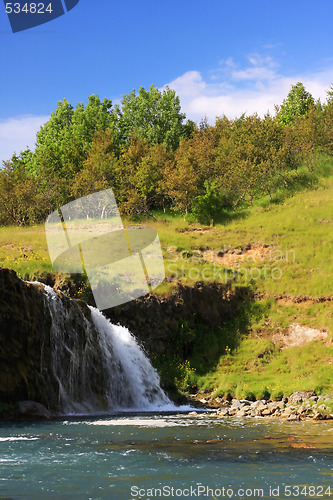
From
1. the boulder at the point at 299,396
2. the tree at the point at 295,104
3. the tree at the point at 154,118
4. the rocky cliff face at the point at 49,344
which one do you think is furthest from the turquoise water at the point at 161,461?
the tree at the point at 295,104

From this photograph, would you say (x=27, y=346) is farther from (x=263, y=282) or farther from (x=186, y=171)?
(x=186, y=171)

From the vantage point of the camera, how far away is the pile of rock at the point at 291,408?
2110 cm

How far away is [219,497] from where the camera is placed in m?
8.52

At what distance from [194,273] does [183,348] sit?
581cm

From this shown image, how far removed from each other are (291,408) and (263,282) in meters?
14.2

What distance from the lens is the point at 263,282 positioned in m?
35.9

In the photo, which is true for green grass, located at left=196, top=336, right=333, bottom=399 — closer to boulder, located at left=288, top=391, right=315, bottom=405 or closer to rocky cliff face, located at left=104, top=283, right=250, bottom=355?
boulder, located at left=288, top=391, right=315, bottom=405

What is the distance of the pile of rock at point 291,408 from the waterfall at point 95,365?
420cm

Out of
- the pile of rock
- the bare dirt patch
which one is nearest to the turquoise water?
the pile of rock

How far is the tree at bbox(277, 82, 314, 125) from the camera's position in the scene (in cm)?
8875

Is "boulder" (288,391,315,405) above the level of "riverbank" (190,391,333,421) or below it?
below

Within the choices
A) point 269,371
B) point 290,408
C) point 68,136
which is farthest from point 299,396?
point 68,136

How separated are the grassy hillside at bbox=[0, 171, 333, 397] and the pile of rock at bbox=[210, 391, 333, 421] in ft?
3.82

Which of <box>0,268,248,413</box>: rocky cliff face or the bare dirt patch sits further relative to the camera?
the bare dirt patch
